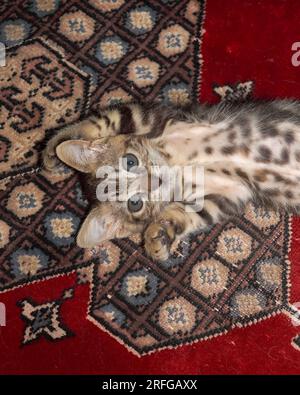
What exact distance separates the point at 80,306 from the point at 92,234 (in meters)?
0.36

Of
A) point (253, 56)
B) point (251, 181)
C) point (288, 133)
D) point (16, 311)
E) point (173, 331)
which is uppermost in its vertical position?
point (253, 56)

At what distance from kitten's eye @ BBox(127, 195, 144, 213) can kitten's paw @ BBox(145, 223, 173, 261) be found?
0.40 feet

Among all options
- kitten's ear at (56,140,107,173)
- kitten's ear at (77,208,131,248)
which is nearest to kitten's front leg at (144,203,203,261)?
kitten's ear at (77,208,131,248)

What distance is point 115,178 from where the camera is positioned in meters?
1.75

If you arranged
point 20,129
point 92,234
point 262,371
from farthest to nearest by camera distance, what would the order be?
point 20,129
point 262,371
point 92,234

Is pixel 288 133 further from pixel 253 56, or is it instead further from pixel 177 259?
pixel 177 259

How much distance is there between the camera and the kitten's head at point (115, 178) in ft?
5.67

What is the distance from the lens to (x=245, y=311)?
194 centimetres

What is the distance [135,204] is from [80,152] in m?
0.26

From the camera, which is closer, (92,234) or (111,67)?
(92,234)

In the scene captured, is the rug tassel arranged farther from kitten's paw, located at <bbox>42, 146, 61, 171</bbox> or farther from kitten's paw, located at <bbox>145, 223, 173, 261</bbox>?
kitten's paw, located at <bbox>42, 146, 61, 171</bbox>

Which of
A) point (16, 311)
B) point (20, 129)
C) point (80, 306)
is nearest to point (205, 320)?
point (80, 306)

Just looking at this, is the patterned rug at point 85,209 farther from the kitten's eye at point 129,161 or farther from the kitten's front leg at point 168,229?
the kitten's eye at point 129,161

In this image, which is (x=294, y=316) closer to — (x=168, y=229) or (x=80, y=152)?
(x=168, y=229)
